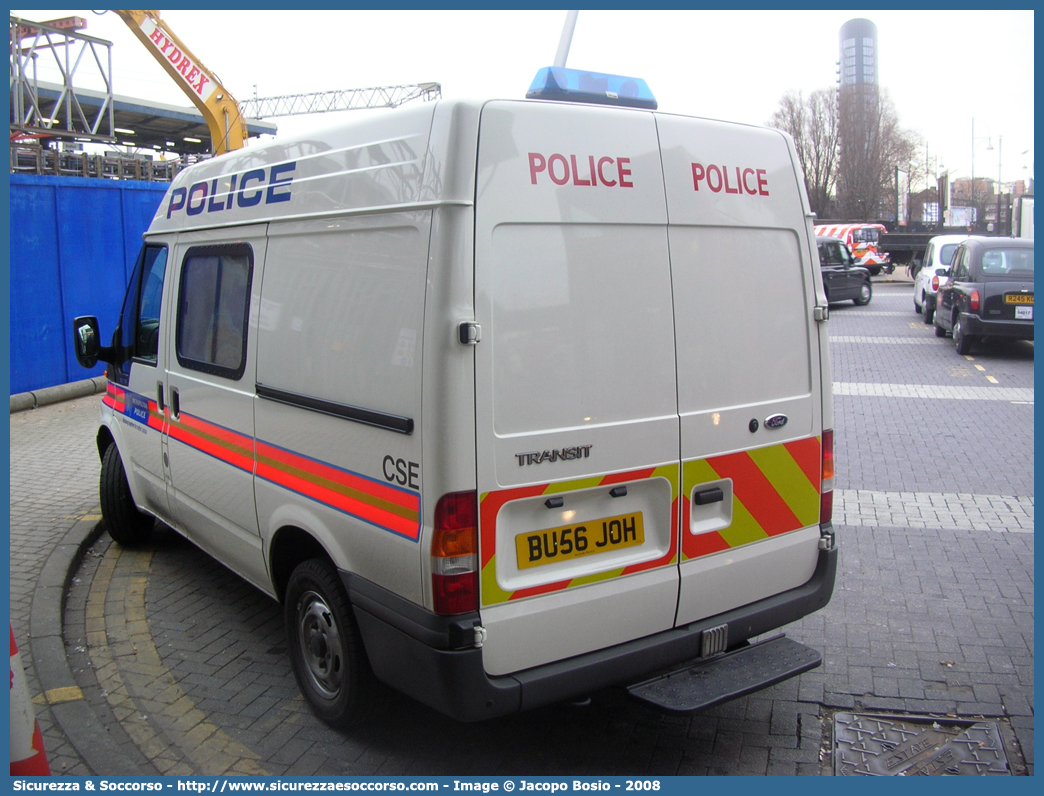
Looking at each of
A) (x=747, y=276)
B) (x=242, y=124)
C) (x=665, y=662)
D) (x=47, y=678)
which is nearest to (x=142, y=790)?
(x=47, y=678)

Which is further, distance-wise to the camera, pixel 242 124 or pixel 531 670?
pixel 242 124

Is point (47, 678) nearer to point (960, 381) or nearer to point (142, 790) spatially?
point (142, 790)

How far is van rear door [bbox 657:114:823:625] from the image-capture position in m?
3.49

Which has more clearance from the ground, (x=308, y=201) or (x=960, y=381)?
(x=308, y=201)

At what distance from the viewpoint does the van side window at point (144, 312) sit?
17.1 ft

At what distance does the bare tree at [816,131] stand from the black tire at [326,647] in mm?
65818

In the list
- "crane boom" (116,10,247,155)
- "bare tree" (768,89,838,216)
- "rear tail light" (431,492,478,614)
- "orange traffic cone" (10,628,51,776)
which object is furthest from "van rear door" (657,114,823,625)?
"bare tree" (768,89,838,216)

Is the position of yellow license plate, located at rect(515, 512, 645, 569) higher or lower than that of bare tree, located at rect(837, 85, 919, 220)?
lower

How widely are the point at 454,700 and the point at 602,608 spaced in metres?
0.65

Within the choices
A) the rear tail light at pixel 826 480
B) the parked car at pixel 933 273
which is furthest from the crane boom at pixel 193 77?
the parked car at pixel 933 273

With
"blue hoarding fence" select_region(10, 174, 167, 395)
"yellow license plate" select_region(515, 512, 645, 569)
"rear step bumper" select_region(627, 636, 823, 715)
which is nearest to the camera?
"yellow license plate" select_region(515, 512, 645, 569)

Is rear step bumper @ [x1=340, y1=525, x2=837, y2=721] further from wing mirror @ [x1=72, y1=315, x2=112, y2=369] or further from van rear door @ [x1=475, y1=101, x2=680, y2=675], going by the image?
wing mirror @ [x1=72, y1=315, x2=112, y2=369]

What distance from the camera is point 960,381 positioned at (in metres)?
12.8

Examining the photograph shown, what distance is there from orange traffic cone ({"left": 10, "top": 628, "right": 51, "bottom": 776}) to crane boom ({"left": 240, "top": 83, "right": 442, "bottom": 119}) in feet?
172
